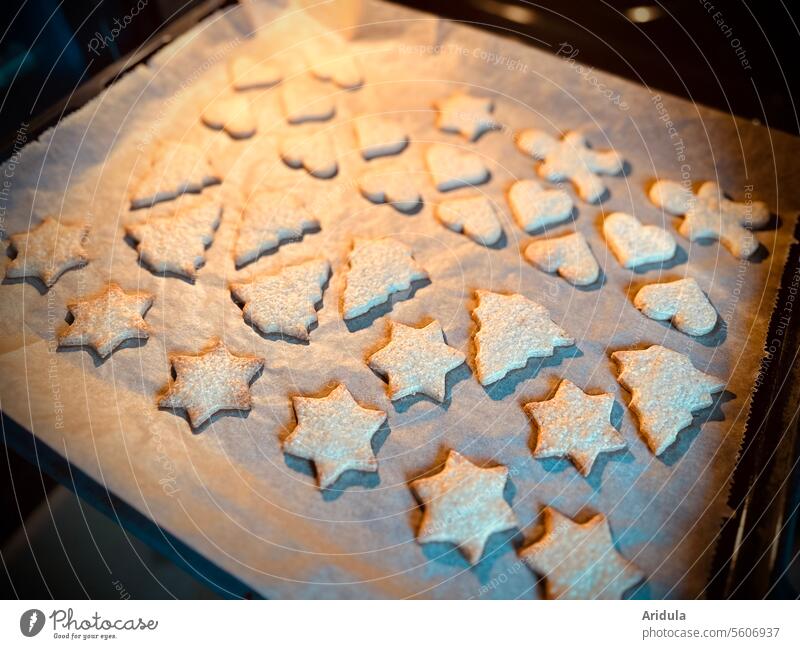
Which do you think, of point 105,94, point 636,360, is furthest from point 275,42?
point 636,360

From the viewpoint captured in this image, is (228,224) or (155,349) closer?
(155,349)

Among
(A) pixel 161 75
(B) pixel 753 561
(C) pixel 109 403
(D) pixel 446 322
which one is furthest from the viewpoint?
(A) pixel 161 75

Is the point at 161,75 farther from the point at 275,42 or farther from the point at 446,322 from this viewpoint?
the point at 446,322

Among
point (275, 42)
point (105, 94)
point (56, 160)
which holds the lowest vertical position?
point (56, 160)

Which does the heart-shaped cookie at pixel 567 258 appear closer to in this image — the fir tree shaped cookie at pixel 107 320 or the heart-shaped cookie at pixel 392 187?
the heart-shaped cookie at pixel 392 187

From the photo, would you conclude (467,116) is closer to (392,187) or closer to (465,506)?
(392,187)
